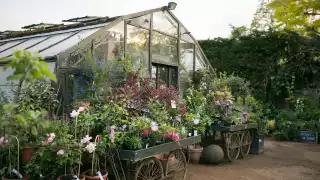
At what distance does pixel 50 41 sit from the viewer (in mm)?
6914

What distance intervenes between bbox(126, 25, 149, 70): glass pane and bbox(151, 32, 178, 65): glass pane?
0.26 m

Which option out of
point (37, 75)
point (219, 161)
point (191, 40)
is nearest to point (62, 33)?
point (191, 40)

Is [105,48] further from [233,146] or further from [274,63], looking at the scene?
[274,63]

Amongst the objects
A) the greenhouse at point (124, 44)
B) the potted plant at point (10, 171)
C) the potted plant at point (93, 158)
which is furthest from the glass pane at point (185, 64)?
the potted plant at point (10, 171)

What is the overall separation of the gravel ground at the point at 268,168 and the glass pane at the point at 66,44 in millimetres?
3236

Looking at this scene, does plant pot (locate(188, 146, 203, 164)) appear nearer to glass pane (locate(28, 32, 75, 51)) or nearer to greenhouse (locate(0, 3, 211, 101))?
greenhouse (locate(0, 3, 211, 101))

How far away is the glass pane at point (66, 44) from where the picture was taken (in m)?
5.68

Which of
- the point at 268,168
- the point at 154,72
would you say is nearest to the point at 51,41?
the point at 154,72

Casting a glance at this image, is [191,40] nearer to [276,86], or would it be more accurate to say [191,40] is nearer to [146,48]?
[146,48]

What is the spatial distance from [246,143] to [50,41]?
5.06 metres

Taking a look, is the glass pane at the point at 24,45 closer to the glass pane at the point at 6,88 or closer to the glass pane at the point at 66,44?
the glass pane at the point at 66,44

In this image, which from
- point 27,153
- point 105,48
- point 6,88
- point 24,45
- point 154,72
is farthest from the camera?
point 154,72

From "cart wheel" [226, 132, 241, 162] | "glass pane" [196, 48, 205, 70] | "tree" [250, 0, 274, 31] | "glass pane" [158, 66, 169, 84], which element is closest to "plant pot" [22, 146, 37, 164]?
"cart wheel" [226, 132, 241, 162]

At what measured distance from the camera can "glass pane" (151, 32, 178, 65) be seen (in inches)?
304
